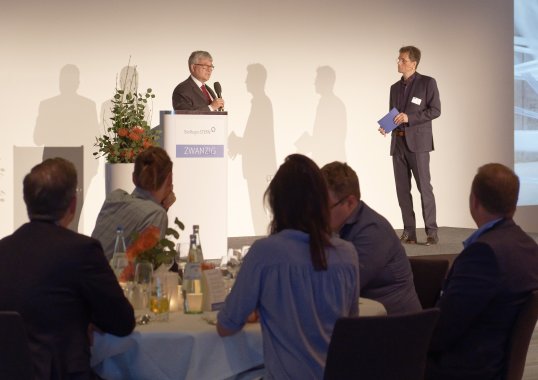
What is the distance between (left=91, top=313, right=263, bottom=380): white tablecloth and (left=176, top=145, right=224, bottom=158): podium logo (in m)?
4.79

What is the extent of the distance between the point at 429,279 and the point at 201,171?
12.8ft

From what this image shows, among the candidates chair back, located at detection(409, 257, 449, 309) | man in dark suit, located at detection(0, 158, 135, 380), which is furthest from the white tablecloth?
chair back, located at detection(409, 257, 449, 309)

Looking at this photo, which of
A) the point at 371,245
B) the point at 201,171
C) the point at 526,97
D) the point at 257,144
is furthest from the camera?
the point at 526,97

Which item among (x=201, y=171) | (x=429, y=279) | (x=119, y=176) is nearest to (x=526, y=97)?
(x=201, y=171)

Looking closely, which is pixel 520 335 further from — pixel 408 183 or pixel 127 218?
pixel 408 183

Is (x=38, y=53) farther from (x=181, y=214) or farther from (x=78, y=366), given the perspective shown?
(x=78, y=366)

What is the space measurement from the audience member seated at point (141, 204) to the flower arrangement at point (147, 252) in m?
0.75

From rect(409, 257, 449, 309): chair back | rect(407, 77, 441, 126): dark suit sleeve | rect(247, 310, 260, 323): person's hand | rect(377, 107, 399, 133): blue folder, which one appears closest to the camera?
rect(247, 310, 260, 323): person's hand

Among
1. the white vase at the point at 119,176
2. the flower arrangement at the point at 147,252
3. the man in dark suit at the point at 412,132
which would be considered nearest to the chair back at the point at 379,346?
the flower arrangement at the point at 147,252

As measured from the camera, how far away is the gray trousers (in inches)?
370

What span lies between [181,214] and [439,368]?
4.75 metres

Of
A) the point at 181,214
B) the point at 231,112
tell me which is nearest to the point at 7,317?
the point at 181,214

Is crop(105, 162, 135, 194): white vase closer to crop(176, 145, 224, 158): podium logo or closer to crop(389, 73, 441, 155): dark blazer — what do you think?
crop(176, 145, 224, 158): podium logo

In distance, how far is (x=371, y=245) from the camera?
12.7 ft
